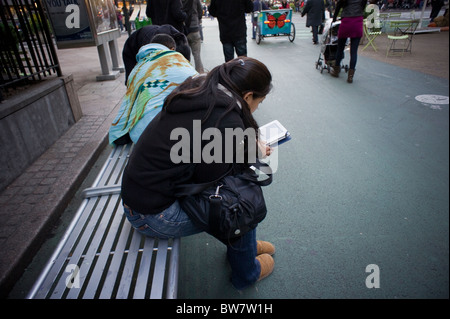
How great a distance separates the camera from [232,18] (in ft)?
17.5

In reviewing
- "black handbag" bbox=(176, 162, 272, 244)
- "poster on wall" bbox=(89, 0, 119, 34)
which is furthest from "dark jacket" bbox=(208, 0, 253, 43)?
"black handbag" bbox=(176, 162, 272, 244)

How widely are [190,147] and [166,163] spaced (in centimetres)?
15

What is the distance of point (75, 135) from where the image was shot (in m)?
3.92

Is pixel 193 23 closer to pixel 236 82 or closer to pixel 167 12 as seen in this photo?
pixel 167 12

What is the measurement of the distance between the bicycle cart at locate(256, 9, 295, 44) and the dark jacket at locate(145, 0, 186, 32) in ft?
22.3

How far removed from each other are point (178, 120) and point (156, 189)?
1.22 feet

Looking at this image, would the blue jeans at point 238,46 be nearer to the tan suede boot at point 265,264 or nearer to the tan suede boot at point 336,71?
the tan suede boot at point 336,71

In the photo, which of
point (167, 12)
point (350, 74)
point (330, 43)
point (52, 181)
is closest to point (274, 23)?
point (330, 43)

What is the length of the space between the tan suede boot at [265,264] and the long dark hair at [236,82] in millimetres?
953

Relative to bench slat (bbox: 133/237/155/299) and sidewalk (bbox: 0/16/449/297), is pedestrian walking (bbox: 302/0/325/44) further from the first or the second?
bench slat (bbox: 133/237/155/299)

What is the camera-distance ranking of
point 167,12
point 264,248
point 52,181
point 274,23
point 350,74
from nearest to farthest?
1. point 264,248
2. point 52,181
3. point 167,12
4. point 350,74
5. point 274,23

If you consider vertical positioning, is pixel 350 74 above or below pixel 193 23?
below

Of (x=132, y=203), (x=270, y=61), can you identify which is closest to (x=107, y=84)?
(x=270, y=61)
